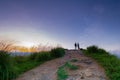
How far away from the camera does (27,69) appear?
1217 centimetres

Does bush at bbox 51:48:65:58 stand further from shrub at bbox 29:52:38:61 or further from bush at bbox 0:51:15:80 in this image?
bush at bbox 0:51:15:80

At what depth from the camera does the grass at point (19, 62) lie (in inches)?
373

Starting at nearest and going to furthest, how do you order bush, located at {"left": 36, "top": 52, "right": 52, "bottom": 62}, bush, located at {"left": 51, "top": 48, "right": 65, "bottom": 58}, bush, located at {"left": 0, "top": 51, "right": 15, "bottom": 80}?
bush, located at {"left": 0, "top": 51, "right": 15, "bottom": 80}, bush, located at {"left": 36, "top": 52, "right": 52, "bottom": 62}, bush, located at {"left": 51, "top": 48, "right": 65, "bottom": 58}

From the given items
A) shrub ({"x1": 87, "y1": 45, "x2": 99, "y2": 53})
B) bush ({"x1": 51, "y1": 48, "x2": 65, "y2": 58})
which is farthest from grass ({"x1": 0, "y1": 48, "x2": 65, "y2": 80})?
shrub ({"x1": 87, "y1": 45, "x2": 99, "y2": 53})

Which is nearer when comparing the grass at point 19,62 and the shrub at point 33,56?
the grass at point 19,62

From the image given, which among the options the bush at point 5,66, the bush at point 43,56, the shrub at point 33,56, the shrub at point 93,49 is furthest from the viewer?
the shrub at point 93,49

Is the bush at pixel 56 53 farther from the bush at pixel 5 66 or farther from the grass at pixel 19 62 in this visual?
the bush at pixel 5 66

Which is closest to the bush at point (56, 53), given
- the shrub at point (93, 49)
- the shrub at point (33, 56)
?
the shrub at point (33, 56)

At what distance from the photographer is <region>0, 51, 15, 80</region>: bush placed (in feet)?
30.7

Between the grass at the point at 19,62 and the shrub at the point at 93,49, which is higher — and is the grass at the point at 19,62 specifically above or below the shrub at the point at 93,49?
below

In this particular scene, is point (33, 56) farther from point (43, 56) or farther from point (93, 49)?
point (93, 49)

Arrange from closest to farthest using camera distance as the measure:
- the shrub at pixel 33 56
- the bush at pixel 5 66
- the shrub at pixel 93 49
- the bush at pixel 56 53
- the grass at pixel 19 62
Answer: the bush at pixel 5 66, the grass at pixel 19 62, the shrub at pixel 33 56, the bush at pixel 56 53, the shrub at pixel 93 49

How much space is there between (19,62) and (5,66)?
15.4ft

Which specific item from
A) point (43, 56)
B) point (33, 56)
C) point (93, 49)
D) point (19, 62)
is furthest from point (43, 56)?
point (93, 49)
